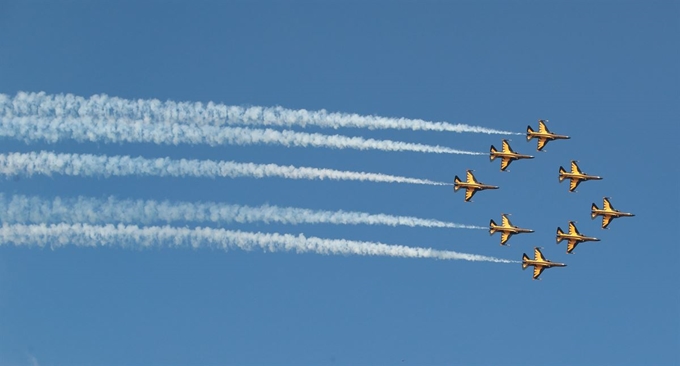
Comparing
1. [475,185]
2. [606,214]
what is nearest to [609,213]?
[606,214]

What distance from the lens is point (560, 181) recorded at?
95.7 m

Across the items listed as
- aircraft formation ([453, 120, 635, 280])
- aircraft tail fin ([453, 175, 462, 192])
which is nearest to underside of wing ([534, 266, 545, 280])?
aircraft formation ([453, 120, 635, 280])

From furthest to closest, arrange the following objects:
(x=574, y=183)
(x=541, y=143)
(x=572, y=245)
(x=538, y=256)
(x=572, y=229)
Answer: (x=572, y=229) < (x=572, y=245) < (x=538, y=256) < (x=574, y=183) < (x=541, y=143)

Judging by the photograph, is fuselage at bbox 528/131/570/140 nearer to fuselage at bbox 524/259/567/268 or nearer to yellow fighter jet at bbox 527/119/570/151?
yellow fighter jet at bbox 527/119/570/151

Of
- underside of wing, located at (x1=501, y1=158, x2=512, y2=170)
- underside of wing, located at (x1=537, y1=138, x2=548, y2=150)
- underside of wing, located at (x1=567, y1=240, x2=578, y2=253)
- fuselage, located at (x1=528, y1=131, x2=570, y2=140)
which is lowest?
underside of wing, located at (x1=567, y1=240, x2=578, y2=253)

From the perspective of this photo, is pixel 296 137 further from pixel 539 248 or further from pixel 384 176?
pixel 539 248

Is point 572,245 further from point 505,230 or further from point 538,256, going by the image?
point 505,230

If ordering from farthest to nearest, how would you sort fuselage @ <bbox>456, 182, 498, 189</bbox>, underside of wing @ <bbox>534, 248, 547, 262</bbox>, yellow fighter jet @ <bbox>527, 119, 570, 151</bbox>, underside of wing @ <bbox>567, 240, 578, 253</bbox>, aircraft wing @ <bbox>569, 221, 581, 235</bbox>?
aircraft wing @ <bbox>569, 221, 581, 235</bbox> → underside of wing @ <bbox>567, 240, 578, 253</bbox> → underside of wing @ <bbox>534, 248, 547, 262</bbox> → yellow fighter jet @ <bbox>527, 119, 570, 151</bbox> → fuselage @ <bbox>456, 182, 498, 189</bbox>

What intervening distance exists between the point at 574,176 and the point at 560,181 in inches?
44.4

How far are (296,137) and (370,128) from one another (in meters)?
5.35

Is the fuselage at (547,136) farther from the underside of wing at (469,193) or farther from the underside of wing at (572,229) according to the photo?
the underside of wing at (572,229)

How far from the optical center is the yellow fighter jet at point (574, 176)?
95.4 m

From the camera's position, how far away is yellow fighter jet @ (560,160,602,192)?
3757 inches

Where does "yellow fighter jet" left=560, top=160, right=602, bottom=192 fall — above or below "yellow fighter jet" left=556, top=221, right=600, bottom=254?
above
